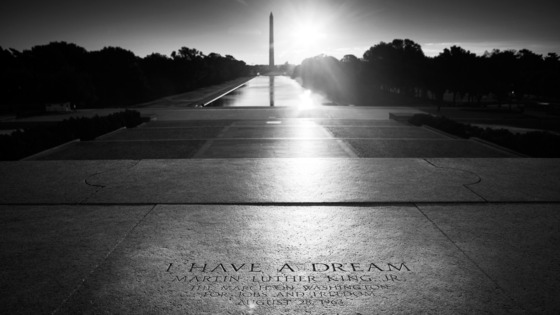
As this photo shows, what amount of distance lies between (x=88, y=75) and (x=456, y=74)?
5468 cm

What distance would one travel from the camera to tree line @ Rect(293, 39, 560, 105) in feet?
210

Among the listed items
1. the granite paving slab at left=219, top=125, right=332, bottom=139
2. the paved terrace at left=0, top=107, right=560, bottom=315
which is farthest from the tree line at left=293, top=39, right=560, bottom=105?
the paved terrace at left=0, top=107, right=560, bottom=315

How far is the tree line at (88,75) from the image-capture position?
1623 inches

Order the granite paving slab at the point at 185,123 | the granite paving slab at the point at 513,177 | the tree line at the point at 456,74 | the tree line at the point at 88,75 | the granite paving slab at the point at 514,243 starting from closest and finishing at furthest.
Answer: the granite paving slab at the point at 514,243 → the granite paving slab at the point at 513,177 → the granite paving slab at the point at 185,123 → the tree line at the point at 88,75 → the tree line at the point at 456,74

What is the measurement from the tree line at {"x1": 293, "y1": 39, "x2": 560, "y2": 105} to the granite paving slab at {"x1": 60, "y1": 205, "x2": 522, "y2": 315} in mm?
53718

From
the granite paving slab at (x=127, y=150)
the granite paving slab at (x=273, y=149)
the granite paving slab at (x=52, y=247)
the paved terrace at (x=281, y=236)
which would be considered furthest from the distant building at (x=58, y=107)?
the granite paving slab at (x=52, y=247)

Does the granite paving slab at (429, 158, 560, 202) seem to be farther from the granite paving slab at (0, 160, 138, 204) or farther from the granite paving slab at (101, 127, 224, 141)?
the granite paving slab at (101, 127, 224, 141)

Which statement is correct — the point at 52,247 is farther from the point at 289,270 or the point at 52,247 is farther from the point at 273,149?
the point at 273,149

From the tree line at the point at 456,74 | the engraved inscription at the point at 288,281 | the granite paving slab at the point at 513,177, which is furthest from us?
the tree line at the point at 456,74

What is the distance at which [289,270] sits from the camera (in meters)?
5.30

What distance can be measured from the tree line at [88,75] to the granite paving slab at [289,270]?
40.1 metres

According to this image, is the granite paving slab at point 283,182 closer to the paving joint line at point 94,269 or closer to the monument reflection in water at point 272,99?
the paving joint line at point 94,269

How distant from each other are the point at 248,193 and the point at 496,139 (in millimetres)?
12417

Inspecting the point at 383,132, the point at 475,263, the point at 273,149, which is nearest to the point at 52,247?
the point at 475,263
